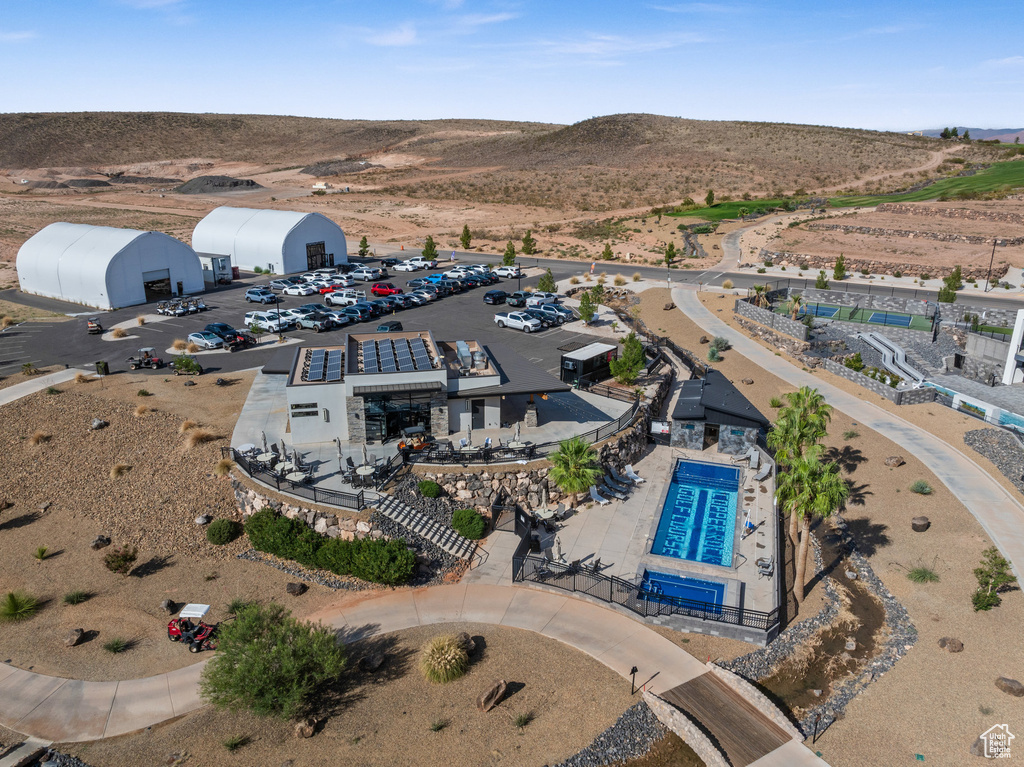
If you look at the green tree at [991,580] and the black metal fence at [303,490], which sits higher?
the black metal fence at [303,490]

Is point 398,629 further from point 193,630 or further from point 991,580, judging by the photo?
point 991,580

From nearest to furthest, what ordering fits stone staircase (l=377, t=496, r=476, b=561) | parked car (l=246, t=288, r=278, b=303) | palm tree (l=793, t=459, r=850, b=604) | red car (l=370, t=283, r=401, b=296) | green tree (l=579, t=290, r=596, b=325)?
palm tree (l=793, t=459, r=850, b=604), stone staircase (l=377, t=496, r=476, b=561), green tree (l=579, t=290, r=596, b=325), parked car (l=246, t=288, r=278, b=303), red car (l=370, t=283, r=401, b=296)

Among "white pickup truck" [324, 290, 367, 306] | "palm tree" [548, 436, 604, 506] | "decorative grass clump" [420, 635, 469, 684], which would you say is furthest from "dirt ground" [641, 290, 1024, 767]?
"white pickup truck" [324, 290, 367, 306]

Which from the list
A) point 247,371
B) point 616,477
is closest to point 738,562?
point 616,477

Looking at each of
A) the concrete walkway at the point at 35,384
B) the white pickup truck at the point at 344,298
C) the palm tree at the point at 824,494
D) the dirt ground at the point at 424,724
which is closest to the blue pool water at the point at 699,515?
the palm tree at the point at 824,494

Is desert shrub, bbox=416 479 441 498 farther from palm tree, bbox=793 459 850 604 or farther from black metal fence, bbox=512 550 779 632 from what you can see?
palm tree, bbox=793 459 850 604

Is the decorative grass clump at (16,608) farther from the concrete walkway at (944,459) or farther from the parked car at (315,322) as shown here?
the concrete walkway at (944,459)
